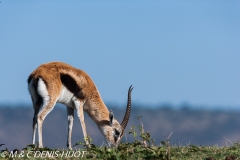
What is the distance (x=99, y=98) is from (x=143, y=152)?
6.72 m

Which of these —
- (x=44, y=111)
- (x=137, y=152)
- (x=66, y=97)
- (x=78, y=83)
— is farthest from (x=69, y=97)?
(x=137, y=152)

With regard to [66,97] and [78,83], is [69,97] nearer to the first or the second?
[66,97]

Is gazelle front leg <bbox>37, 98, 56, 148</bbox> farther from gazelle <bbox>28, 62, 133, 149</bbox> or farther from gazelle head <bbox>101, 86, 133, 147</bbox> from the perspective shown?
gazelle head <bbox>101, 86, 133, 147</bbox>

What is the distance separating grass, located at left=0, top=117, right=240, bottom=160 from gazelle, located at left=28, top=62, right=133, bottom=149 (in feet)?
8.98

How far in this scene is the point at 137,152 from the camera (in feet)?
38.5

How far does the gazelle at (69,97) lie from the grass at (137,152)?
2.74 metres

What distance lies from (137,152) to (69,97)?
5.62m

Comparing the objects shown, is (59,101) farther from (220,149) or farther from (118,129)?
(220,149)

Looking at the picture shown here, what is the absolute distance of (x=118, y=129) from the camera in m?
18.4

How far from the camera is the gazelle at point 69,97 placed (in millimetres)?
15812

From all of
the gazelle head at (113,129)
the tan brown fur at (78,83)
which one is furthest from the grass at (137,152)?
the gazelle head at (113,129)

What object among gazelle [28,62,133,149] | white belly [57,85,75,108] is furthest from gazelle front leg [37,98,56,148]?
white belly [57,85,75,108]

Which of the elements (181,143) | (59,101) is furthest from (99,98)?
(181,143)

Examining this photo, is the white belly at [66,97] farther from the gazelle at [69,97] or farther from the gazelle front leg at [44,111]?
the gazelle front leg at [44,111]
